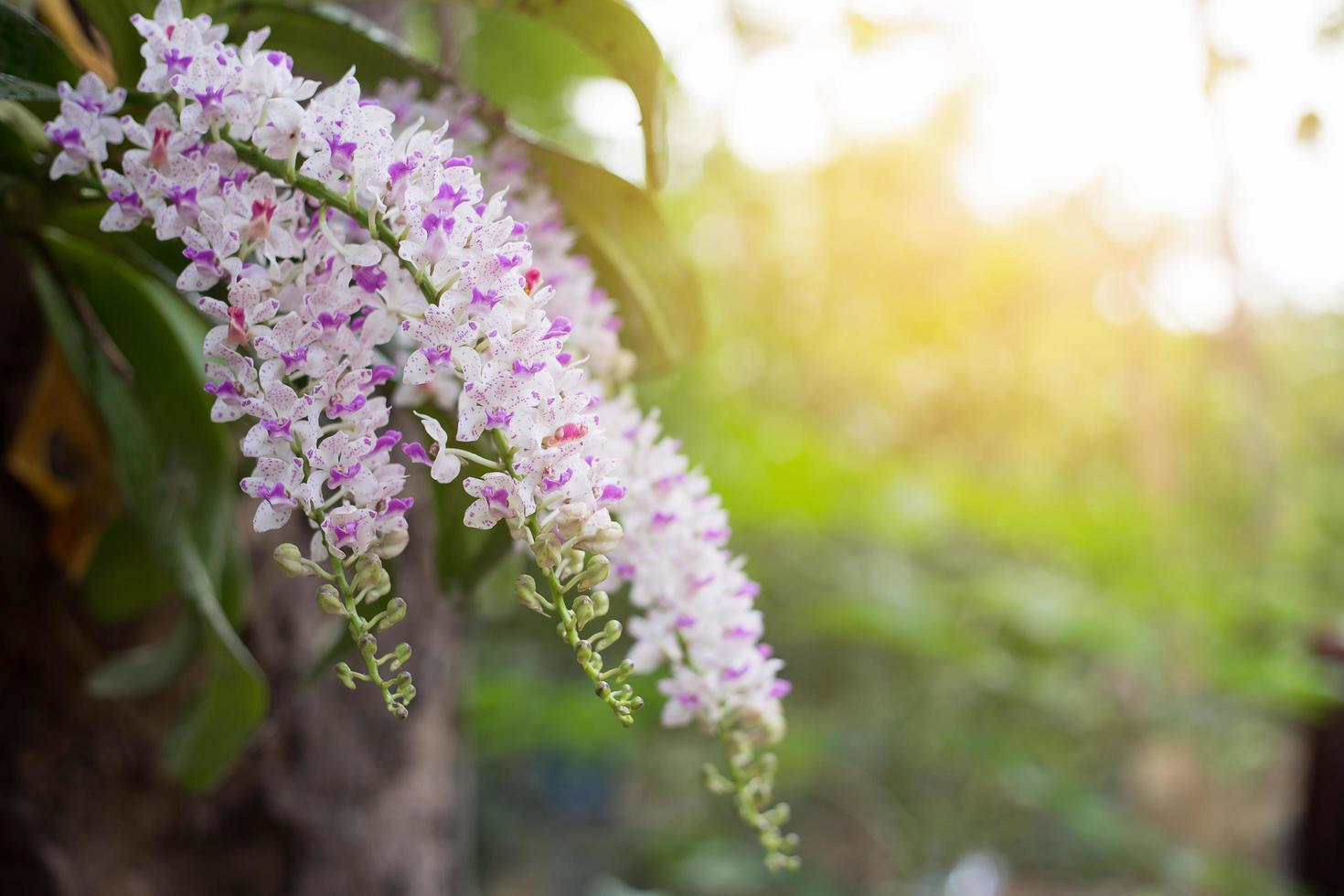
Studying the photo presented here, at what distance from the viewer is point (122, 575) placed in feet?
1.87

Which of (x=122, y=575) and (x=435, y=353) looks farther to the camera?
(x=122, y=575)

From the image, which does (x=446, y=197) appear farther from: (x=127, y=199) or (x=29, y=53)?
(x=29, y=53)

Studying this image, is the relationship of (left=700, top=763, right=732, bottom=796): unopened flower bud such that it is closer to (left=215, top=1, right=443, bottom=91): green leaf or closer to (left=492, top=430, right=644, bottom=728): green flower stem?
(left=492, top=430, right=644, bottom=728): green flower stem

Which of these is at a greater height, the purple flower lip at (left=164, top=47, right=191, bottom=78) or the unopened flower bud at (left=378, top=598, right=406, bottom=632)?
the purple flower lip at (left=164, top=47, right=191, bottom=78)

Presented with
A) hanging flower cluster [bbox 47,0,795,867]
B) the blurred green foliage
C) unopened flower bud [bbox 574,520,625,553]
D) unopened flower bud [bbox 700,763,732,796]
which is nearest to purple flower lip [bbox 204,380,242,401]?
hanging flower cluster [bbox 47,0,795,867]

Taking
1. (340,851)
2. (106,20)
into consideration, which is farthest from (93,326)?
(340,851)

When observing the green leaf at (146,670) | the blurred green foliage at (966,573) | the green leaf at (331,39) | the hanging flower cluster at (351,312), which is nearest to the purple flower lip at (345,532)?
the hanging flower cluster at (351,312)

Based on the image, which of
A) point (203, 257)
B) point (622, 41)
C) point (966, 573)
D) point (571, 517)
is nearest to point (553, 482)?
point (571, 517)

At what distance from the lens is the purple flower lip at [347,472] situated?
263 mm

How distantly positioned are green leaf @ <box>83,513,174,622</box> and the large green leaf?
0.25ft

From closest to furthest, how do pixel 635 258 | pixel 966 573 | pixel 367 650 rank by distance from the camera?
pixel 367 650 < pixel 635 258 < pixel 966 573

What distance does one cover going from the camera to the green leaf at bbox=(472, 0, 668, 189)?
0.40 m

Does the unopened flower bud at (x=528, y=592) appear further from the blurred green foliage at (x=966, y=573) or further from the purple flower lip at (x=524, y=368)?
the blurred green foliage at (x=966, y=573)

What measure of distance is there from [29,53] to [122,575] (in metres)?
0.31
